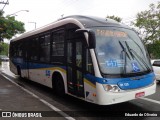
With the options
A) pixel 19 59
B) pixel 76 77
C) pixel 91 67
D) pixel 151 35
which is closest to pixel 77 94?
pixel 76 77

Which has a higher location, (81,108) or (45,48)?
(45,48)

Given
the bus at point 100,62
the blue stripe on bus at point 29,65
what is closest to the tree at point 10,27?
the blue stripe on bus at point 29,65

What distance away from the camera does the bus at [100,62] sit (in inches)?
266

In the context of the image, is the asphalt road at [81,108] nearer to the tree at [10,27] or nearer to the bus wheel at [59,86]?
the bus wheel at [59,86]

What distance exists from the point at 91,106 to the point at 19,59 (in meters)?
8.90

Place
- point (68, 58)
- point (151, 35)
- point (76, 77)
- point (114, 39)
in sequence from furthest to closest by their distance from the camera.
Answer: point (151, 35)
point (68, 58)
point (76, 77)
point (114, 39)

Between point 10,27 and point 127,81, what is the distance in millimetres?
28636

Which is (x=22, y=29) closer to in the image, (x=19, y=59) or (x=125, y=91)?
(x=19, y=59)

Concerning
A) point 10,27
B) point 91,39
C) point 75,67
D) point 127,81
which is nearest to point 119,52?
point 127,81

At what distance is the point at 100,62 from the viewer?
22.6 feet

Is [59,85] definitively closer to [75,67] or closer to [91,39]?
[75,67]

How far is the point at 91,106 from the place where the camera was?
8336mm

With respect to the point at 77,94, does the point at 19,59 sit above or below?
above

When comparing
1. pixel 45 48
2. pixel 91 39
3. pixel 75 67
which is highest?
pixel 91 39
